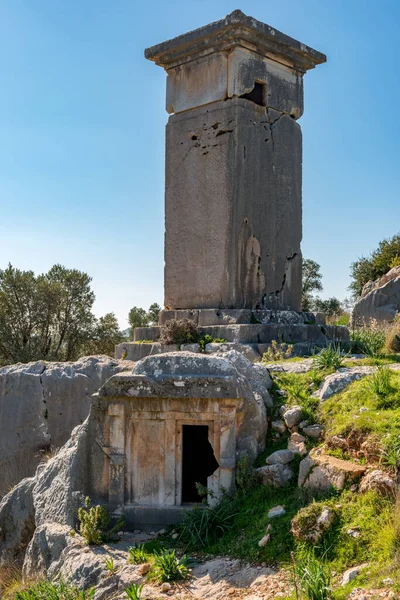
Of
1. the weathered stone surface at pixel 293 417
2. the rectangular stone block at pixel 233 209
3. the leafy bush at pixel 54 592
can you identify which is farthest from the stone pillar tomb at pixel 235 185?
the leafy bush at pixel 54 592

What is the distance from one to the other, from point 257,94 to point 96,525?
5.82m

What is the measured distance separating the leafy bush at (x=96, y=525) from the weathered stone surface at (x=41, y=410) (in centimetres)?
201

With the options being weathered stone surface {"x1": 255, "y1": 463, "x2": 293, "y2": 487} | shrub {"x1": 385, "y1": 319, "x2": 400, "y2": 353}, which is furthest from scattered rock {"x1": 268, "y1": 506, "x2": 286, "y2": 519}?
shrub {"x1": 385, "y1": 319, "x2": 400, "y2": 353}

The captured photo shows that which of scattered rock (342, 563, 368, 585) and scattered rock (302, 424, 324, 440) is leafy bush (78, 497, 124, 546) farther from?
scattered rock (342, 563, 368, 585)

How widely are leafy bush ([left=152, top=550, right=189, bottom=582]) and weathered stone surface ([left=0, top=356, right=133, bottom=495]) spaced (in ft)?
10.2

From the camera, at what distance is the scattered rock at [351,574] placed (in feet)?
14.0

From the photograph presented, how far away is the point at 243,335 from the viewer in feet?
26.7

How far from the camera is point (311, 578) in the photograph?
4203 mm

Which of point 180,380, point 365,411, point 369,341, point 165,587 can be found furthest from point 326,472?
point 369,341

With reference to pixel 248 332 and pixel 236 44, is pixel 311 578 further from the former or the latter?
pixel 236 44

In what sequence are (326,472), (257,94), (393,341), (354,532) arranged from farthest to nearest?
(257,94)
(393,341)
(326,472)
(354,532)

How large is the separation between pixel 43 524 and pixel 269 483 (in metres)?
2.15

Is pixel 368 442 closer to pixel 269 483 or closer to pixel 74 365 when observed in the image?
pixel 269 483

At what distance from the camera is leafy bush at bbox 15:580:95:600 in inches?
202
